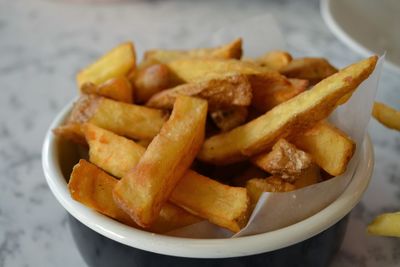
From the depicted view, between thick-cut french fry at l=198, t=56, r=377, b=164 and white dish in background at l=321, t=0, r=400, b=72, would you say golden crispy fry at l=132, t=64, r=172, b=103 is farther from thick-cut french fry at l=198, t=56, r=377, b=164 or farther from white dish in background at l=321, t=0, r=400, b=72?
white dish in background at l=321, t=0, r=400, b=72

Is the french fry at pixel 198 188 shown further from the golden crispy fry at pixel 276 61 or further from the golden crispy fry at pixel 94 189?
the golden crispy fry at pixel 276 61

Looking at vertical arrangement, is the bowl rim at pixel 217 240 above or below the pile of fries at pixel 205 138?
below

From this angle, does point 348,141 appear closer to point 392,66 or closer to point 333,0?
point 392,66

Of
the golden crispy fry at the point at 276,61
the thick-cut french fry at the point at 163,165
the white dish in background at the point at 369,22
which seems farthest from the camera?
the white dish in background at the point at 369,22

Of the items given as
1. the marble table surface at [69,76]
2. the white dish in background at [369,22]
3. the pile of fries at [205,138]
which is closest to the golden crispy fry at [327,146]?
the pile of fries at [205,138]

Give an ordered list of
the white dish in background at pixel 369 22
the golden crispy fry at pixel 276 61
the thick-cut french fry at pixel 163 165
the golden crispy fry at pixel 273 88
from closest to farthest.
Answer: the thick-cut french fry at pixel 163 165 < the golden crispy fry at pixel 273 88 < the golden crispy fry at pixel 276 61 < the white dish in background at pixel 369 22

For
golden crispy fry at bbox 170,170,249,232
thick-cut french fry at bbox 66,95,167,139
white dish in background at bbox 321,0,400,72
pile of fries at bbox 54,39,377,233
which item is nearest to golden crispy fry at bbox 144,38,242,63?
pile of fries at bbox 54,39,377,233

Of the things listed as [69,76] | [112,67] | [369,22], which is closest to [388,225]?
[112,67]
